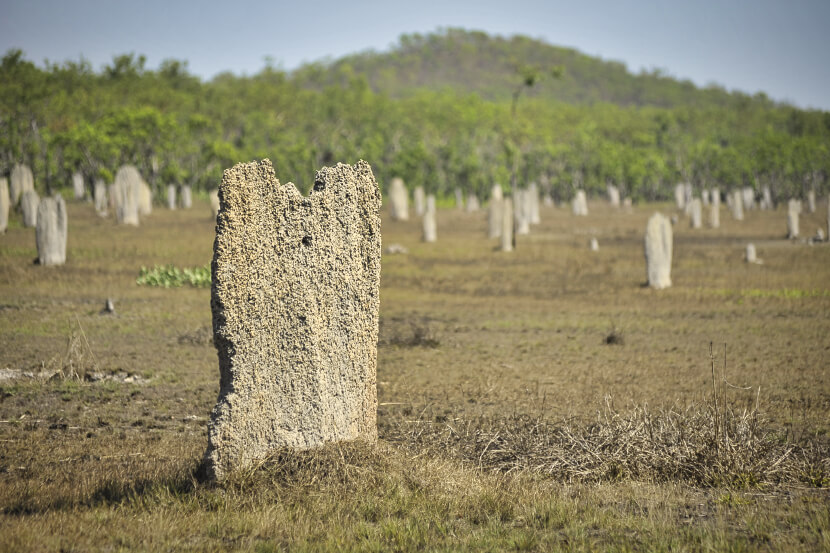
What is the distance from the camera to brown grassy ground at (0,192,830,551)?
6.09 m

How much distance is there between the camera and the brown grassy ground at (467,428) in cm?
609

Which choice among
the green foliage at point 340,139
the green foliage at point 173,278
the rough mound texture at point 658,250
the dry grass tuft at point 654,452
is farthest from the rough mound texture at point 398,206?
the dry grass tuft at point 654,452

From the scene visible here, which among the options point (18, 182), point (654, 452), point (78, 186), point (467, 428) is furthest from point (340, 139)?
point (654, 452)

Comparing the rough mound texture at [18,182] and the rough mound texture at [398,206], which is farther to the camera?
the rough mound texture at [398,206]

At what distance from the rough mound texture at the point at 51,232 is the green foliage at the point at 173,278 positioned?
254 centimetres

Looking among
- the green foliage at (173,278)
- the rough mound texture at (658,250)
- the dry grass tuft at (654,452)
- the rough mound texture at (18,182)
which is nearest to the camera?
the dry grass tuft at (654,452)

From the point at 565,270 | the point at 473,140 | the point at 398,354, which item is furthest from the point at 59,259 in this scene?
the point at 473,140

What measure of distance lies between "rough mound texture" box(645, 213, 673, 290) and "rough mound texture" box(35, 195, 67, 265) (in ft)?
49.7

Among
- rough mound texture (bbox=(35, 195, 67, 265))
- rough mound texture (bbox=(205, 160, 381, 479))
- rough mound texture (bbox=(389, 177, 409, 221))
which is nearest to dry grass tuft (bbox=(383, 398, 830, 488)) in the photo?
rough mound texture (bbox=(205, 160, 381, 479))

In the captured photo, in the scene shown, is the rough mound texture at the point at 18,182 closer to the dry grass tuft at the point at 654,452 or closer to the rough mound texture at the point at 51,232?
the rough mound texture at the point at 51,232

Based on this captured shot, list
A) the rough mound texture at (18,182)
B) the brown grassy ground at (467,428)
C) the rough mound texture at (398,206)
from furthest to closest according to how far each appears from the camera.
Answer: the rough mound texture at (398,206) < the rough mound texture at (18,182) < the brown grassy ground at (467,428)

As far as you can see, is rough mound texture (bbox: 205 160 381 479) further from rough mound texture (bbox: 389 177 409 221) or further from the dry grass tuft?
rough mound texture (bbox: 389 177 409 221)

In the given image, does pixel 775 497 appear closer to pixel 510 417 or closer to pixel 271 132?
pixel 510 417

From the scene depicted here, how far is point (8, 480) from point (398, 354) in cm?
831
